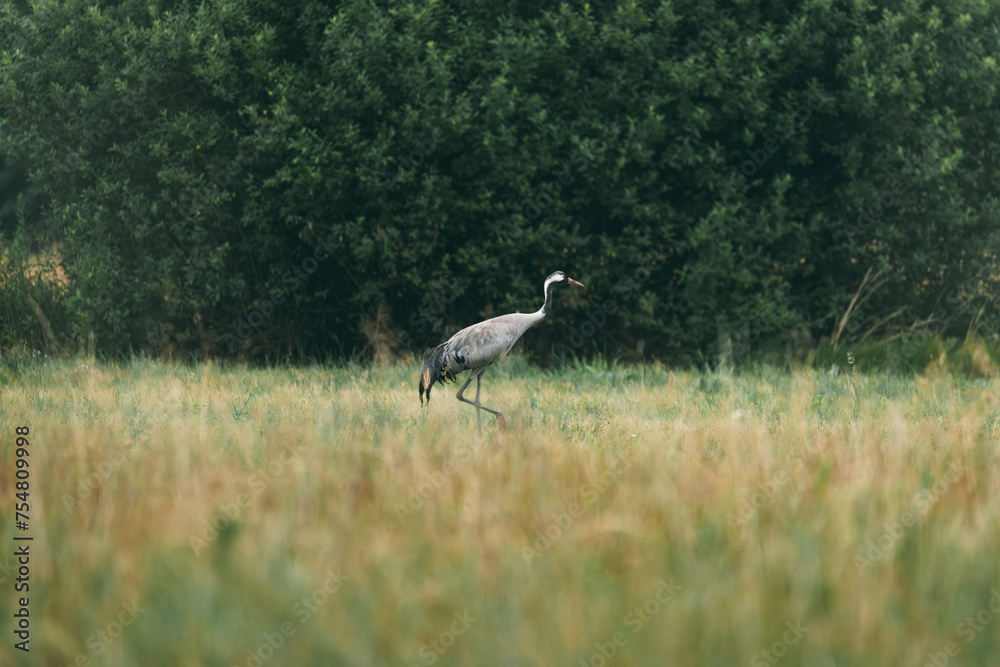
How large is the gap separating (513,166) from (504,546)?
7369 millimetres

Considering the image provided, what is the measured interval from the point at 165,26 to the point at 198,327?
3.51 metres

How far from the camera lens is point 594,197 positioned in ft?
36.7

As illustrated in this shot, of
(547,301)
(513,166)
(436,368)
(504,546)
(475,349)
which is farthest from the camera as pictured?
(513,166)

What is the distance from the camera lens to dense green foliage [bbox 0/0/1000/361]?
10633 mm

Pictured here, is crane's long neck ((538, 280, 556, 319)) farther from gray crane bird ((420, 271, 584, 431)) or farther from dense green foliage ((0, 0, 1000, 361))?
dense green foliage ((0, 0, 1000, 361))

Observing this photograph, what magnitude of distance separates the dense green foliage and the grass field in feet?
15.5

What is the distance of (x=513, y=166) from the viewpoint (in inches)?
419

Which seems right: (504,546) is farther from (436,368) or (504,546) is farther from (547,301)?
(547,301)

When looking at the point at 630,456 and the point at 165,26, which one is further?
the point at 165,26

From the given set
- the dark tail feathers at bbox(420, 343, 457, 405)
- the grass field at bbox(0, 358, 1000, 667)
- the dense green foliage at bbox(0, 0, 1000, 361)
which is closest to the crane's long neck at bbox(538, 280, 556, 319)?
the dark tail feathers at bbox(420, 343, 457, 405)

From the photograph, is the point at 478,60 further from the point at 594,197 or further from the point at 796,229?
the point at 796,229

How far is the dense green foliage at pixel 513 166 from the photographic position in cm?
1063

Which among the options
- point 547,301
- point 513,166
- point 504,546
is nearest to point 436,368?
point 547,301

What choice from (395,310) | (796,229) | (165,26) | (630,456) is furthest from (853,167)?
(165,26)
